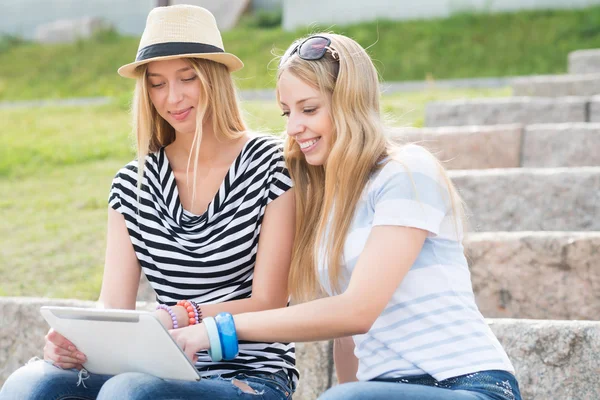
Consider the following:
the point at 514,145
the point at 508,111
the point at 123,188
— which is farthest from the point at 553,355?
the point at 508,111

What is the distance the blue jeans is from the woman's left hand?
363 mm

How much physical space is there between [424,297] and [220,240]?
0.77 m

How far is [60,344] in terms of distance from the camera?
261 centimetres

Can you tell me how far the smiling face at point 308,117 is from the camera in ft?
8.38

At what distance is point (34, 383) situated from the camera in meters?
2.58

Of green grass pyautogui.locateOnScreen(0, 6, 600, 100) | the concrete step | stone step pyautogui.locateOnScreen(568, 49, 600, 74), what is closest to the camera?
the concrete step

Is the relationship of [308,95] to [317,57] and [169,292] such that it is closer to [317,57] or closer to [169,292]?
[317,57]

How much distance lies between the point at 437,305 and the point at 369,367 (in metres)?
0.25

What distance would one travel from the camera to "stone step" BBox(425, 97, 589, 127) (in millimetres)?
6266

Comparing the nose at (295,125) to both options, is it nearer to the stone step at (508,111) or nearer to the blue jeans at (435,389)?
the blue jeans at (435,389)

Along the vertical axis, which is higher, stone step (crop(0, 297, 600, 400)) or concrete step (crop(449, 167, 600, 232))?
concrete step (crop(449, 167, 600, 232))

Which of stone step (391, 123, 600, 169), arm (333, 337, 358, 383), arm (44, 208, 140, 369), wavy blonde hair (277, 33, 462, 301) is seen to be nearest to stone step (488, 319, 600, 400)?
arm (333, 337, 358, 383)

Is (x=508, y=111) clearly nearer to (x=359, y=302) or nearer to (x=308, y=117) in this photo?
(x=308, y=117)

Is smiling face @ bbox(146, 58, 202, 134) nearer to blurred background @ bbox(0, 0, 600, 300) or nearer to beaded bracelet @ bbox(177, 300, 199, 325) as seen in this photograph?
blurred background @ bbox(0, 0, 600, 300)
